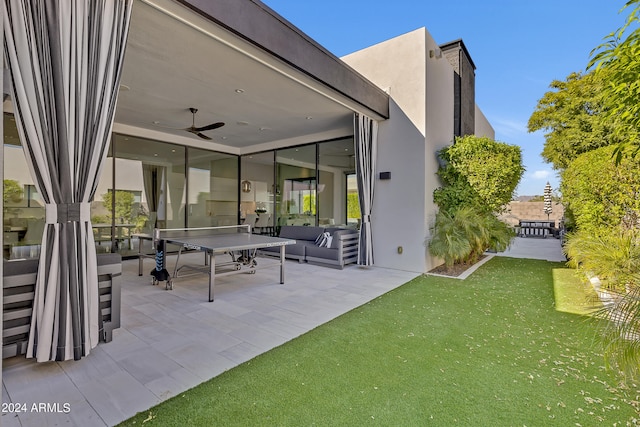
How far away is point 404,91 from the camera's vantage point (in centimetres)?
604

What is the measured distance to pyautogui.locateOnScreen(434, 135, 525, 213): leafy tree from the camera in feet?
18.9

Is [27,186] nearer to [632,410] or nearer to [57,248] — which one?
[57,248]

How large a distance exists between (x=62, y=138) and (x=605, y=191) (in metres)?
6.49

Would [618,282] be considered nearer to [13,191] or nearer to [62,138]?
[62,138]

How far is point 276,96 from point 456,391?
4635mm

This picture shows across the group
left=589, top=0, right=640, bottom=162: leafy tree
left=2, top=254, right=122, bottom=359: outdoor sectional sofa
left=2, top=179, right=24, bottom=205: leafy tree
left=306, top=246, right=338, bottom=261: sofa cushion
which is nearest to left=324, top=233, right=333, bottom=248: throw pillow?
Result: left=306, top=246, right=338, bottom=261: sofa cushion

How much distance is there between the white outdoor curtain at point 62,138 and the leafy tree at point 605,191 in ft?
18.8

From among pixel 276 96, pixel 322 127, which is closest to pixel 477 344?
pixel 276 96

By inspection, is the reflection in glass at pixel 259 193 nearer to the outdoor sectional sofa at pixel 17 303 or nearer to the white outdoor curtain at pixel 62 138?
the white outdoor curtain at pixel 62 138

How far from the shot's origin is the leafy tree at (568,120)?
8086mm

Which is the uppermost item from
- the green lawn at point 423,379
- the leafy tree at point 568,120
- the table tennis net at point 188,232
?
the leafy tree at point 568,120

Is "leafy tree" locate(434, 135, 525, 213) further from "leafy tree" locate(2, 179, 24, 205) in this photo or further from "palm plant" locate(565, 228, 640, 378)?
"leafy tree" locate(2, 179, 24, 205)

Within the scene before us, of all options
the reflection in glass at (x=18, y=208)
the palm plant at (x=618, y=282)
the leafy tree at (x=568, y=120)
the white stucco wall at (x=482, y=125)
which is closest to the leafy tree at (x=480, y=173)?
the palm plant at (x=618, y=282)

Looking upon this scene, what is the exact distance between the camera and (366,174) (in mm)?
6250
